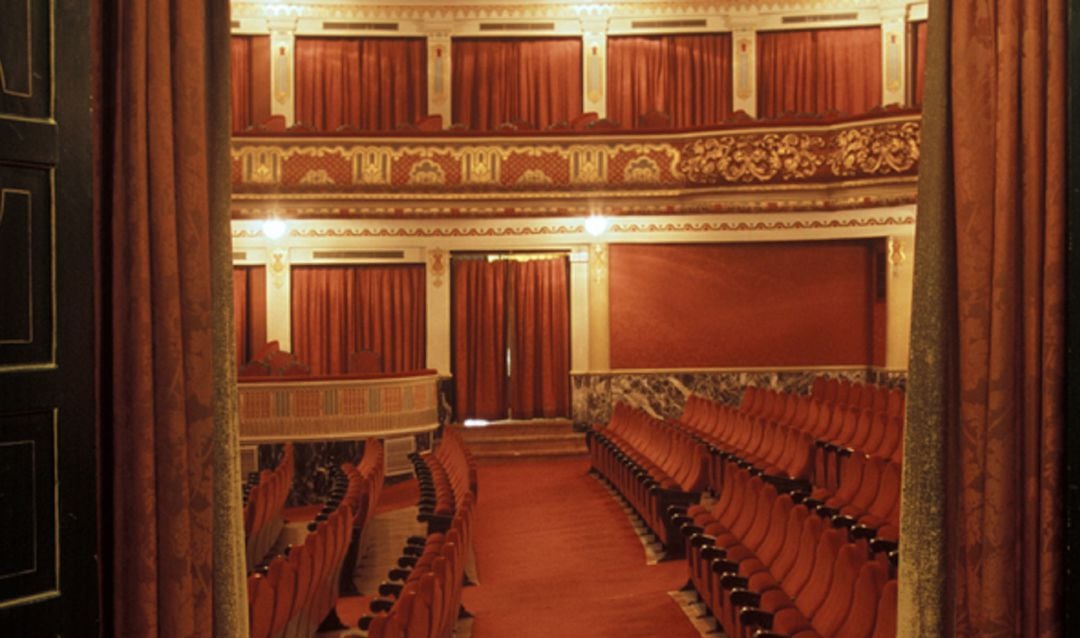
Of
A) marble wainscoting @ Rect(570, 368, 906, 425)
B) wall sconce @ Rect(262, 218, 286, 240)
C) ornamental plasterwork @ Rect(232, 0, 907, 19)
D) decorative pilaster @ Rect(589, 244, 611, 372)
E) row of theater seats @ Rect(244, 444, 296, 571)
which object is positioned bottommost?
row of theater seats @ Rect(244, 444, 296, 571)

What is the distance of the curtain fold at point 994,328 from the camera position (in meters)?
1.13

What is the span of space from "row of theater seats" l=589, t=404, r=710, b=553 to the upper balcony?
5.45ft

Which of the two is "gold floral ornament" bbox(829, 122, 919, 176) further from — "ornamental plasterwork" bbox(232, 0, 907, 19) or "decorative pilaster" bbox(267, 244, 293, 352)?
"decorative pilaster" bbox(267, 244, 293, 352)

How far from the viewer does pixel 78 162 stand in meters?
1.04

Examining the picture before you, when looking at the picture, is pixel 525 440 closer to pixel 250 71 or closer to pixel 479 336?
pixel 479 336

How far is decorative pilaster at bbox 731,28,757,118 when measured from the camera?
25.6 ft

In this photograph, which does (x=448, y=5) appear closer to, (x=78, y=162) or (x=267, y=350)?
(x=267, y=350)

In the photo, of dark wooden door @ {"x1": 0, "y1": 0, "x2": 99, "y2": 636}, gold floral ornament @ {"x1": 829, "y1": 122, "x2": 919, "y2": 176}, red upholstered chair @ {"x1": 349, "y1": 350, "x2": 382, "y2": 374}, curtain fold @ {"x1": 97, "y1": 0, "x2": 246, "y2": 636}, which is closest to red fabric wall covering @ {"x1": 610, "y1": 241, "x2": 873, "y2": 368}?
gold floral ornament @ {"x1": 829, "y1": 122, "x2": 919, "y2": 176}

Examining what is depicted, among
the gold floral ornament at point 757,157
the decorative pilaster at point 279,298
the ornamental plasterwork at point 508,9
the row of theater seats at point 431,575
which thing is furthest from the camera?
the ornamental plasterwork at point 508,9

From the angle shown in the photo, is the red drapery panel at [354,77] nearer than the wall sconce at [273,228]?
No

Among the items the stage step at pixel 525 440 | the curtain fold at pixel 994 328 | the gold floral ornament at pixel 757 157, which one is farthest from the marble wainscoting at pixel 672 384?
the curtain fold at pixel 994 328

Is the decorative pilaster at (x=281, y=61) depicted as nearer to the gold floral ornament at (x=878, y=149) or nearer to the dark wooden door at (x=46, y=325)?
the gold floral ornament at (x=878, y=149)

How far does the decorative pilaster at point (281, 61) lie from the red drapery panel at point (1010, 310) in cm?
712

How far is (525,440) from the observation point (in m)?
6.50
